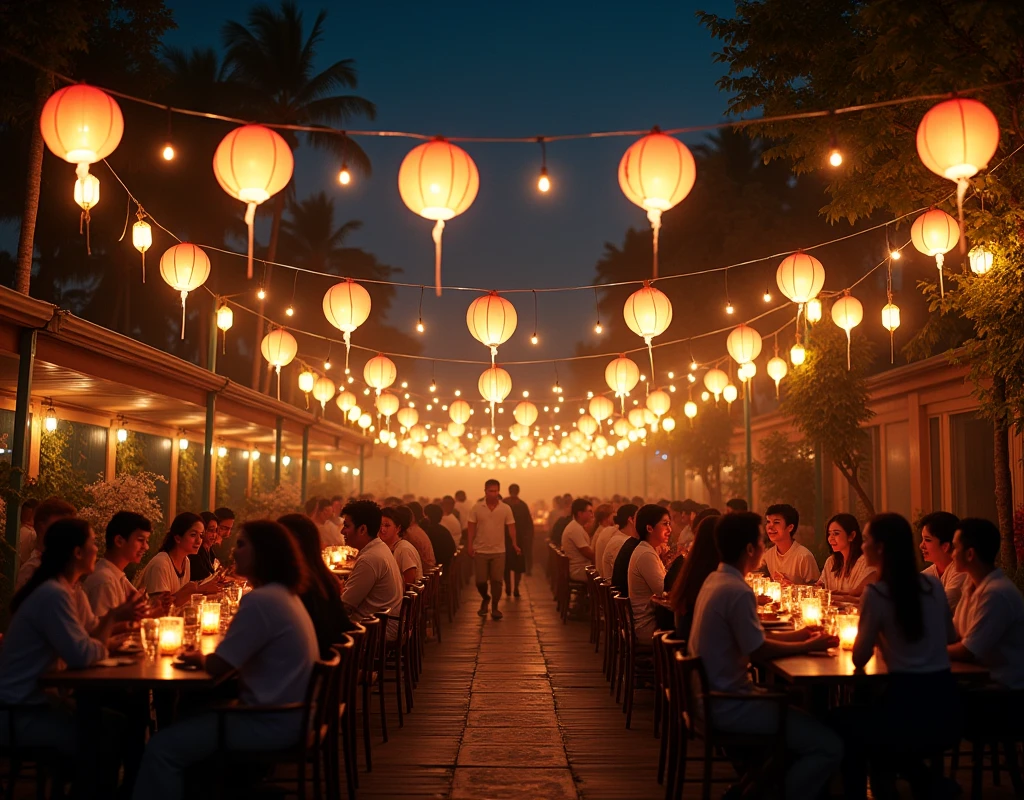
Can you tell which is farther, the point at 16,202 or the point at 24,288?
the point at 16,202

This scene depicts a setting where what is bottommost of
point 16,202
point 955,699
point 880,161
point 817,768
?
point 817,768

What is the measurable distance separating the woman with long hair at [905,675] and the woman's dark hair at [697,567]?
0.94m

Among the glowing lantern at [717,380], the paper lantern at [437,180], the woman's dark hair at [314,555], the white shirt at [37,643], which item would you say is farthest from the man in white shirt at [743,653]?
the glowing lantern at [717,380]

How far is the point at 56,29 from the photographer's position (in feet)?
38.5

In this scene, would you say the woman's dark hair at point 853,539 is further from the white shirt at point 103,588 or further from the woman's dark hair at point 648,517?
the white shirt at point 103,588

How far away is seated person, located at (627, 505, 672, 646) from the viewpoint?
776 centimetres

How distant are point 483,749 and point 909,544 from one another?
3367 millimetres

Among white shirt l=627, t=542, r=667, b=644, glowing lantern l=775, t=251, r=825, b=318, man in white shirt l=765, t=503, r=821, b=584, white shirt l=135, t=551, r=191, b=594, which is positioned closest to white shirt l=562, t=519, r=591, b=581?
man in white shirt l=765, t=503, r=821, b=584

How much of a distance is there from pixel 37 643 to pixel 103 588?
1215 millimetres

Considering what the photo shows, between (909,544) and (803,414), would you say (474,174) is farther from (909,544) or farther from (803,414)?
(803,414)

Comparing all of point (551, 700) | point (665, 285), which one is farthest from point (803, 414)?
point (665, 285)

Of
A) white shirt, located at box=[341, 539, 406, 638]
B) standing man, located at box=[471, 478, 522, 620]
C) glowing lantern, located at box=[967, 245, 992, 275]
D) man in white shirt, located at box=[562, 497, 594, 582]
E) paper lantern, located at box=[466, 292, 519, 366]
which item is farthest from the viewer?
standing man, located at box=[471, 478, 522, 620]

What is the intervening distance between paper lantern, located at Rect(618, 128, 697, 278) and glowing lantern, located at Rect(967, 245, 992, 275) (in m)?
3.93

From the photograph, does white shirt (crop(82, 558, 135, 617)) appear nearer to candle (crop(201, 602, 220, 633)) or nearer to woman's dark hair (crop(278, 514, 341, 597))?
candle (crop(201, 602, 220, 633))
